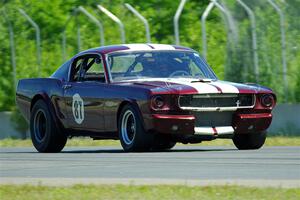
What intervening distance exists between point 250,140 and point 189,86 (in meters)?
1.39

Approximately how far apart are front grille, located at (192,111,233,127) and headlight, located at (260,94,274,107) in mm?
604

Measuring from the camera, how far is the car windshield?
16422 mm

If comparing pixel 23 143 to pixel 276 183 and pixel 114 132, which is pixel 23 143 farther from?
pixel 276 183

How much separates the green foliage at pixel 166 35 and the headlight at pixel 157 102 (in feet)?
25.8

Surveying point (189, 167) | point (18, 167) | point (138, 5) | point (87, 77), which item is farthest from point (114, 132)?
point (138, 5)

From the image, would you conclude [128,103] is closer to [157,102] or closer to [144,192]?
[157,102]

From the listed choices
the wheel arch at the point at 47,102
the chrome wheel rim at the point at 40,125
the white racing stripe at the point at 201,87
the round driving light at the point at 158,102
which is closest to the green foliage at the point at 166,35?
the wheel arch at the point at 47,102

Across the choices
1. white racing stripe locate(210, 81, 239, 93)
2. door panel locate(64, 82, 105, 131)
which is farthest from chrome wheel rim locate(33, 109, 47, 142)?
white racing stripe locate(210, 81, 239, 93)

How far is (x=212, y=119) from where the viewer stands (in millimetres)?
15359

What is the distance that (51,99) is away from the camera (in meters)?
17.4

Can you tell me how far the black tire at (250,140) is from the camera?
16.1m

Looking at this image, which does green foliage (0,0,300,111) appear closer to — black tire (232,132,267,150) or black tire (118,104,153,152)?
black tire (232,132,267,150)

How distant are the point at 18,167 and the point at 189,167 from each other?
2.26 m

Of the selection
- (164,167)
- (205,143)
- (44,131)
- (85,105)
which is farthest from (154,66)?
(164,167)
